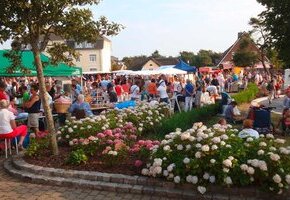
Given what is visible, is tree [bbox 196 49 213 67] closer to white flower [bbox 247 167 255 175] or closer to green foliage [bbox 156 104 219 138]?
green foliage [bbox 156 104 219 138]

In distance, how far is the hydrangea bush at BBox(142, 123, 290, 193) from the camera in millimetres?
5988

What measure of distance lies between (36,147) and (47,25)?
8.61ft

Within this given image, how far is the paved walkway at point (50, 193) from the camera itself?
6.53m

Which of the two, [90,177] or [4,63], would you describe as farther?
[4,63]

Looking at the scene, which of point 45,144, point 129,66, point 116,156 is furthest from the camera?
point 129,66

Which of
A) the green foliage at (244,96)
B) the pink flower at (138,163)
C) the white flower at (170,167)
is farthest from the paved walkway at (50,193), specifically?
the green foliage at (244,96)

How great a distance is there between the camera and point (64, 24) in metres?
8.38

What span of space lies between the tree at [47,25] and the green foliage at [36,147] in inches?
15.8

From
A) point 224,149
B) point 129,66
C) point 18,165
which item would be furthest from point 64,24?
point 129,66

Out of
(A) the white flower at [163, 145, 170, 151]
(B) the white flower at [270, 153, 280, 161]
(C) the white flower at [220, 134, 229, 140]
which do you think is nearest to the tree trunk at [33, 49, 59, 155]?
(A) the white flower at [163, 145, 170, 151]

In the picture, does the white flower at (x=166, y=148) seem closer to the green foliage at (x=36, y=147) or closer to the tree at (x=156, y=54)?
the green foliage at (x=36, y=147)

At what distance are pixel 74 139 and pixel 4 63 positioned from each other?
29.1 feet

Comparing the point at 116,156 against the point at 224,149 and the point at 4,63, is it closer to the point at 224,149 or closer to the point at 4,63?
the point at 224,149

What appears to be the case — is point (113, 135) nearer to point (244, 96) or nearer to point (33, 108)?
point (33, 108)
